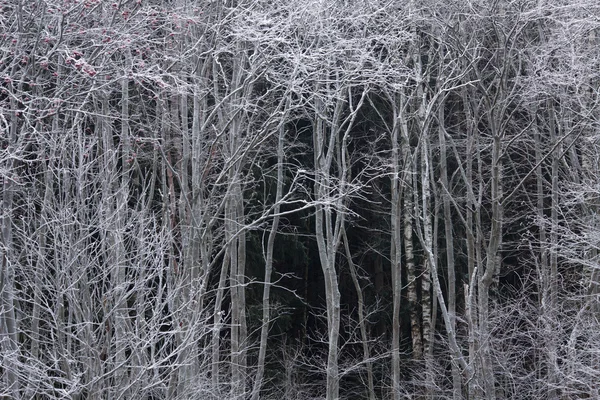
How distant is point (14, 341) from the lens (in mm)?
9133

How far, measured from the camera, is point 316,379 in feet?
67.3

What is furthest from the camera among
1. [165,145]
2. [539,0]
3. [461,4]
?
[165,145]

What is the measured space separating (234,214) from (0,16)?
9.29 metres

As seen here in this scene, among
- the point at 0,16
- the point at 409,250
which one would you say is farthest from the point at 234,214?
the point at 0,16

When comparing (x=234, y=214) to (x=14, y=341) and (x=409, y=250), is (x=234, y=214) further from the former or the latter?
(x=14, y=341)

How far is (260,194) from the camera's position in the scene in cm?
2033

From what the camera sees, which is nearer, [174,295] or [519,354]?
[174,295]

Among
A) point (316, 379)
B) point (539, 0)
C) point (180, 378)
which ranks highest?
point (539, 0)

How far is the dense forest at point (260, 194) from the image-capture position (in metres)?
9.07

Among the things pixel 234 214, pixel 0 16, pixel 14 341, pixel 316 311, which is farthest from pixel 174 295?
pixel 316 311

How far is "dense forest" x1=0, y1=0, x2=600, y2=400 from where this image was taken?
907 cm

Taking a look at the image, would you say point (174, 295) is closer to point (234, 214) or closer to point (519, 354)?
point (234, 214)

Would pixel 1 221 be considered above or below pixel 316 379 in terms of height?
above

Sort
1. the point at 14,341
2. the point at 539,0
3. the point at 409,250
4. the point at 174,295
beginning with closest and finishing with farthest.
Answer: the point at 14,341
the point at 174,295
the point at 539,0
the point at 409,250
